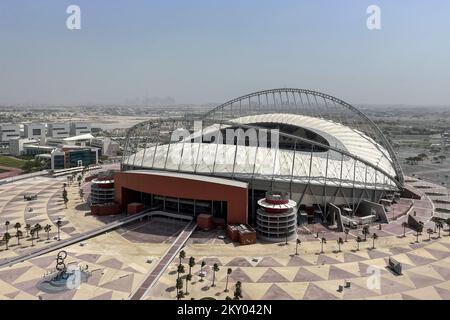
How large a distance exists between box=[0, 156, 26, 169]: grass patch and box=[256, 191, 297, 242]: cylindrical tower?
390ft

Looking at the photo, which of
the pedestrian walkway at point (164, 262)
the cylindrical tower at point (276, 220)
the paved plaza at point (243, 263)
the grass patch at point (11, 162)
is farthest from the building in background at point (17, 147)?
the cylindrical tower at point (276, 220)

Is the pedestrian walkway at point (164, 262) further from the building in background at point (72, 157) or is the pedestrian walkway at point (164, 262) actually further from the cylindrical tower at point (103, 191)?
the building in background at point (72, 157)

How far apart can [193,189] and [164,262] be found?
64.8ft

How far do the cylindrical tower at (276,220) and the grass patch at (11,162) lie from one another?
390ft

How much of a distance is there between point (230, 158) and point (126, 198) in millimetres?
25146

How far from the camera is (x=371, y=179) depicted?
8362cm

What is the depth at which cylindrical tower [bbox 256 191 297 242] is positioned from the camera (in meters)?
65.6

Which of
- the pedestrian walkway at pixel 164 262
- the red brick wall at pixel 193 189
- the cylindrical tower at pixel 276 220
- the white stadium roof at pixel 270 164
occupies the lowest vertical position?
the pedestrian walkway at pixel 164 262

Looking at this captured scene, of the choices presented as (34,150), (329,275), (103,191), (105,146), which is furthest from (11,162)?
(329,275)

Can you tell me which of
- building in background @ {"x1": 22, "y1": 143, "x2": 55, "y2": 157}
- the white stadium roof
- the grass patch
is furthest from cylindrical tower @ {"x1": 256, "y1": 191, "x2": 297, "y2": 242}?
building in background @ {"x1": 22, "y1": 143, "x2": 55, "y2": 157}

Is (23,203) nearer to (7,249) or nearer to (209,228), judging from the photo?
(7,249)

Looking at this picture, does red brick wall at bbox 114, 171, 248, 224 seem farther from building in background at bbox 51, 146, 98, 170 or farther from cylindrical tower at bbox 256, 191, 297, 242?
building in background at bbox 51, 146, 98, 170

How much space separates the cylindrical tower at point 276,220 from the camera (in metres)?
65.6

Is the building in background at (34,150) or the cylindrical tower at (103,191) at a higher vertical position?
the building in background at (34,150)
